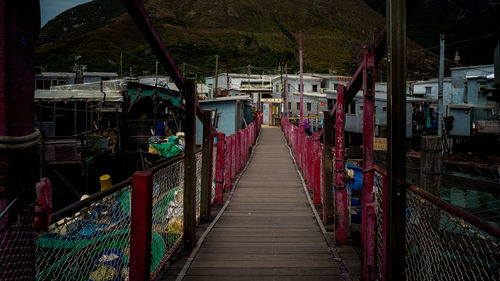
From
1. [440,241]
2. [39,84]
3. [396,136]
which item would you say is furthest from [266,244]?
[39,84]

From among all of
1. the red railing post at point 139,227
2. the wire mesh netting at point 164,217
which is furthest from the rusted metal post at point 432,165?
the red railing post at point 139,227

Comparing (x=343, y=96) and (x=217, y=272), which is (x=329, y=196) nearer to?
(x=343, y=96)

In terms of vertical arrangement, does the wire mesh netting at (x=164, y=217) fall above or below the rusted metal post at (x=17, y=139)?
below

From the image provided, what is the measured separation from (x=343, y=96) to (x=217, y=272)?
8.82ft

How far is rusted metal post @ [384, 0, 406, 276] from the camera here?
2.02 meters

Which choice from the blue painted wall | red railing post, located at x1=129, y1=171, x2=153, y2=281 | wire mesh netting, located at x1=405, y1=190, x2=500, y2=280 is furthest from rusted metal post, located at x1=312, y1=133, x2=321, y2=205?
the blue painted wall

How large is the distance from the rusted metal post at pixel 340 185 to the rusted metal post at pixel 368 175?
981 mm

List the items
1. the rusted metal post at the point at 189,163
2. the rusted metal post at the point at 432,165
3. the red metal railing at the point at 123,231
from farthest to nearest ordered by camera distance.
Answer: the rusted metal post at the point at 432,165 → the rusted metal post at the point at 189,163 → the red metal railing at the point at 123,231

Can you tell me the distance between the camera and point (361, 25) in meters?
144

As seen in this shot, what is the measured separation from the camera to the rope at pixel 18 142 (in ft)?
4.02

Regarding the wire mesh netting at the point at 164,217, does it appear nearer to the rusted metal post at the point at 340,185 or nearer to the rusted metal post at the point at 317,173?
the rusted metal post at the point at 340,185

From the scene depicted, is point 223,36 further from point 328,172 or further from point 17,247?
point 17,247

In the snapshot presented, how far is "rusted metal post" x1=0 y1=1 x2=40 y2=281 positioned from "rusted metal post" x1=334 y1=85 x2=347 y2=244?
3450 millimetres

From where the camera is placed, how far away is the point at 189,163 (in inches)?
154
